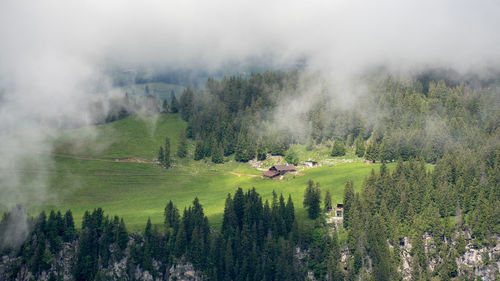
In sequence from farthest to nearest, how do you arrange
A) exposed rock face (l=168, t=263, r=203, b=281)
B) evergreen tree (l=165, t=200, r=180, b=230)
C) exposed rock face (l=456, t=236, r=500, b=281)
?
evergreen tree (l=165, t=200, r=180, b=230)
exposed rock face (l=456, t=236, r=500, b=281)
exposed rock face (l=168, t=263, r=203, b=281)

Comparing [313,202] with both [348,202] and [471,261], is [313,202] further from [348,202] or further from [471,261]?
[471,261]

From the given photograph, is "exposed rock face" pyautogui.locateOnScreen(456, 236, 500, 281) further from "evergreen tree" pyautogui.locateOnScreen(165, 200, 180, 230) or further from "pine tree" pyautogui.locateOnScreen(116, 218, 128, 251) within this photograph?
"pine tree" pyautogui.locateOnScreen(116, 218, 128, 251)

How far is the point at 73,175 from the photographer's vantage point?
184875mm

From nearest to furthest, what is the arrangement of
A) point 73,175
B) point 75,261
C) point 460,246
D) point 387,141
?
point 75,261 < point 460,246 < point 73,175 < point 387,141

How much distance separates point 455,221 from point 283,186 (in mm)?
56521

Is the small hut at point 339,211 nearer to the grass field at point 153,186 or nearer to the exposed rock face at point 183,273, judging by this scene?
the grass field at point 153,186

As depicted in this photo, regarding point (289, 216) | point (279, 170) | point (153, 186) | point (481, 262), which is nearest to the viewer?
point (481, 262)

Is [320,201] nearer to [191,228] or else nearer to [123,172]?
[191,228]

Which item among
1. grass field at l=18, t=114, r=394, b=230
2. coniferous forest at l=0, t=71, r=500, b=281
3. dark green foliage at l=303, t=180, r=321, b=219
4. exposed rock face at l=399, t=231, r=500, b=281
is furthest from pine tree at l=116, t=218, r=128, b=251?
exposed rock face at l=399, t=231, r=500, b=281

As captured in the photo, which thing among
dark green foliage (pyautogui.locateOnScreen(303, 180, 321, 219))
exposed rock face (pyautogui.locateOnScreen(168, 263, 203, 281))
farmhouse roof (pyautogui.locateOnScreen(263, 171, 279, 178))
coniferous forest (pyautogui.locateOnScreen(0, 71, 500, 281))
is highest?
farmhouse roof (pyautogui.locateOnScreen(263, 171, 279, 178))

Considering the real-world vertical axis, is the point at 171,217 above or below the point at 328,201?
below

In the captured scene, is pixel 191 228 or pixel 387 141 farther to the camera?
pixel 387 141

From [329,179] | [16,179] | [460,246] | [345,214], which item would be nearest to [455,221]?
[460,246]

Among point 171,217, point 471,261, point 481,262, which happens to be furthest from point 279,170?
point 481,262
